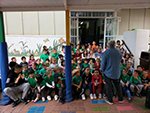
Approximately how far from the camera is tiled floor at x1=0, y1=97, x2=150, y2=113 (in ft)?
9.81

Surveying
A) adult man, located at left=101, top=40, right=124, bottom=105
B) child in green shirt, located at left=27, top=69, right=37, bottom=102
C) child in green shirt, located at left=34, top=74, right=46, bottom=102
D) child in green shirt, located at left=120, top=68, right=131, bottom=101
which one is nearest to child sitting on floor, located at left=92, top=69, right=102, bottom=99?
adult man, located at left=101, top=40, right=124, bottom=105

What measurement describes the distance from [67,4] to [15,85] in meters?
2.72

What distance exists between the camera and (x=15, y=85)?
11.1ft

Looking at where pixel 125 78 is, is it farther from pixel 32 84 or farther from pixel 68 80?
pixel 32 84

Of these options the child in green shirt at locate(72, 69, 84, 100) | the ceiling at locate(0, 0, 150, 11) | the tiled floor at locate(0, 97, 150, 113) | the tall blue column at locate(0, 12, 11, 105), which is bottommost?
the tiled floor at locate(0, 97, 150, 113)

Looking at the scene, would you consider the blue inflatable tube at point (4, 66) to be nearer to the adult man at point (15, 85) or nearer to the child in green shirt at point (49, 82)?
the adult man at point (15, 85)

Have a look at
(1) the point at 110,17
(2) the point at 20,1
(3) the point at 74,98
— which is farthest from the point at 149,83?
(1) the point at 110,17

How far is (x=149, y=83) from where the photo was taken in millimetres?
3725

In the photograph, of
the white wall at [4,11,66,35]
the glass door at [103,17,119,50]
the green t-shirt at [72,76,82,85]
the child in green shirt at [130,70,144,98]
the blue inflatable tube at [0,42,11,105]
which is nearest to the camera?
the blue inflatable tube at [0,42,11,105]

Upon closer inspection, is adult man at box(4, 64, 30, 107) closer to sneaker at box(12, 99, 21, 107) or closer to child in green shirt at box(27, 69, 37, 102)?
sneaker at box(12, 99, 21, 107)

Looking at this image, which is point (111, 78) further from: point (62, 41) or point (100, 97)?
point (62, 41)

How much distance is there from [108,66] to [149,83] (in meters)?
1.74

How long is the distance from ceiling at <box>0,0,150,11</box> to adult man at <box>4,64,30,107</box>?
5.48 feet

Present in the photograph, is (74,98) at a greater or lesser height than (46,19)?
lesser
